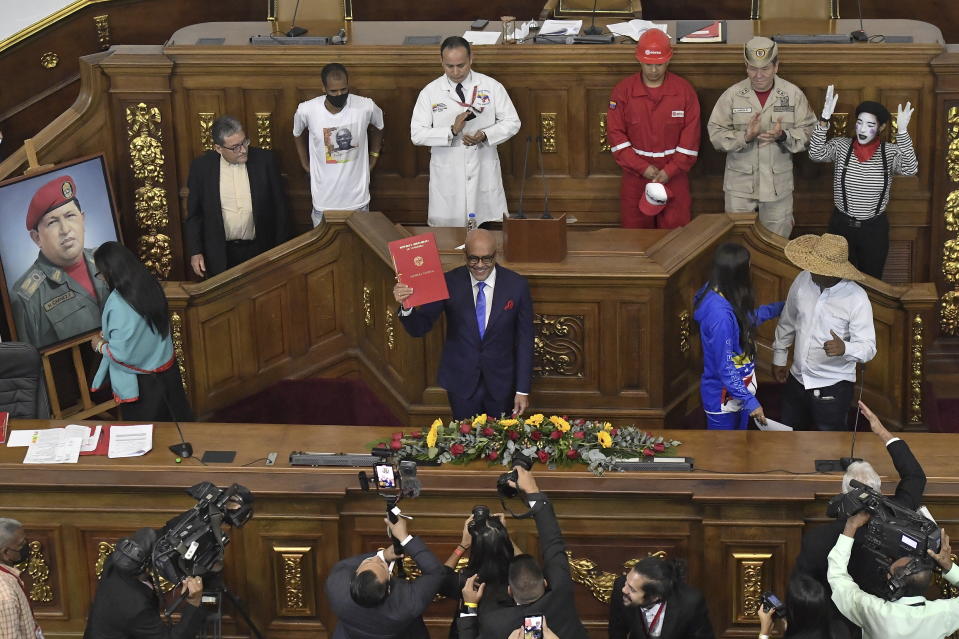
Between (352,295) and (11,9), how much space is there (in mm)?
4997

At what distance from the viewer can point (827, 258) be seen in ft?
23.9

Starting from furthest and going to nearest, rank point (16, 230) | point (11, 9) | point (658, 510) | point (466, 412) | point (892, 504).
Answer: point (11, 9) < point (16, 230) < point (466, 412) < point (658, 510) < point (892, 504)

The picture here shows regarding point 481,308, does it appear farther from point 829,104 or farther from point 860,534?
point 829,104

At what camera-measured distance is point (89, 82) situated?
32.1 feet

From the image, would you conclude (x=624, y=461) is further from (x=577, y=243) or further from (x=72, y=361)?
(x=72, y=361)

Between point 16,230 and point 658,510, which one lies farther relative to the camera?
Result: point 16,230

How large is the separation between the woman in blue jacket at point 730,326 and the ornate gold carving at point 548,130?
8.85 feet

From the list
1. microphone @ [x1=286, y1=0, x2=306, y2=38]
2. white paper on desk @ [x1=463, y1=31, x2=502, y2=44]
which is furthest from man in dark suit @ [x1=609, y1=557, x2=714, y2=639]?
microphone @ [x1=286, y1=0, x2=306, y2=38]

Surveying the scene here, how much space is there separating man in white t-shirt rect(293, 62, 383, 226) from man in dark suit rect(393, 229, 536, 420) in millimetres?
1934

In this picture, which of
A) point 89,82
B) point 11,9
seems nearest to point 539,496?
point 89,82

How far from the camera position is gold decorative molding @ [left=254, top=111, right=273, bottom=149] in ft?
32.4

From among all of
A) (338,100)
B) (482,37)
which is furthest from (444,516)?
(482,37)

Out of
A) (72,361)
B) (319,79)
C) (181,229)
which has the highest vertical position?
(319,79)

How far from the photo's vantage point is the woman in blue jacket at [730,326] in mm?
7176
